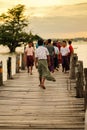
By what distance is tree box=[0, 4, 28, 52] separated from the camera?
79938mm

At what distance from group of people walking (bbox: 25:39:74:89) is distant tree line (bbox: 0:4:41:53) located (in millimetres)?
50579

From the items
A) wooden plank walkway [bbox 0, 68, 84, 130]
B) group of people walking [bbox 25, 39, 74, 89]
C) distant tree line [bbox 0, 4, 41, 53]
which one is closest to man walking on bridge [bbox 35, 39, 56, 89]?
group of people walking [bbox 25, 39, 74, 89]

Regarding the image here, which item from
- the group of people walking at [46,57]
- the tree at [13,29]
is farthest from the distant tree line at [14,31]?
the group of people walking at [46,57]

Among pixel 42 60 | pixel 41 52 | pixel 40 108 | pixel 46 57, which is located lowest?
pixel 40 108

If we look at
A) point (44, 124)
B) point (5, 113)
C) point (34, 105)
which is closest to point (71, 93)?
point (34, 105)

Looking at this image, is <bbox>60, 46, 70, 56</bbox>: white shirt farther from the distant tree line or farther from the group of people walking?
the distant tree line

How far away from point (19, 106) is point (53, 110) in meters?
1.24

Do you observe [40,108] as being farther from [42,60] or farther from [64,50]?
[64,50]

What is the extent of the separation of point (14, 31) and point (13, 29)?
0.44 m

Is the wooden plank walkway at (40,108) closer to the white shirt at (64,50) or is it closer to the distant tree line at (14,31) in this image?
the white shirt at (64,50)

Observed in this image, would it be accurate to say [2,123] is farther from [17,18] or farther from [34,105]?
[17,18]

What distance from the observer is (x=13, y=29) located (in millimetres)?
81000

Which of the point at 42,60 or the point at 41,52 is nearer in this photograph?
the point at 41,52

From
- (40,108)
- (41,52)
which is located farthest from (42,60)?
(40,108)
